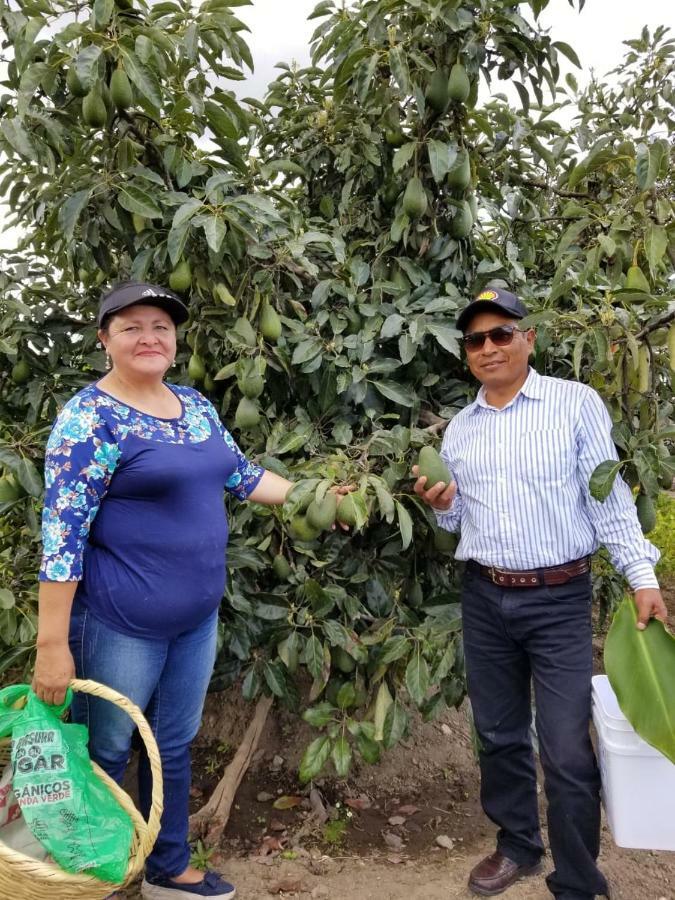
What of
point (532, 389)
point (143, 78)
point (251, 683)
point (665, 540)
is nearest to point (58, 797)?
point (251, 683)

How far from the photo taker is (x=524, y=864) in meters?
2.09

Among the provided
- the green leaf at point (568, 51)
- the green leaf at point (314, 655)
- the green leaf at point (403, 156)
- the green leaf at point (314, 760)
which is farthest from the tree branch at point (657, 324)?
the green leaf at point (314, 760)

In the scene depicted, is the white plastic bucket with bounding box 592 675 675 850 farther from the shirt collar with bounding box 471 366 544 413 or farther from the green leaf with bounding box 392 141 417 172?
the green leaf with bounding box 392 141 417 172

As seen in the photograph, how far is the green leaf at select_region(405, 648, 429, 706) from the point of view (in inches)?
79.2

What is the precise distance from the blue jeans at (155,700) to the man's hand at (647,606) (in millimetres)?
1038

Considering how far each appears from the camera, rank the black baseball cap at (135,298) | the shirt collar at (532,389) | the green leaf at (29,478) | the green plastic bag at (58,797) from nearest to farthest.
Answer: the green plastic bag at (58,797), the black baseball cap at (135,298), the shirt collar at (532,389), the green leaf at (29,478)

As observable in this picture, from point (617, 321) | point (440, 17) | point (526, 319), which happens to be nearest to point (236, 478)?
point (526, 319)

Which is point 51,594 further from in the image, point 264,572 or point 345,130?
point 345,130

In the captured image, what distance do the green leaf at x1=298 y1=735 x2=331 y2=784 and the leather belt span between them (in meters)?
0.74

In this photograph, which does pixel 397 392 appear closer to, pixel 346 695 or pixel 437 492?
pixel 437 492

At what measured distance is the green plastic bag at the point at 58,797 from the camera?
59.4 inches

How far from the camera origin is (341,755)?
2.10 m

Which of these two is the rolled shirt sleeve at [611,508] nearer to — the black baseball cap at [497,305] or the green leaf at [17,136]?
the black baseball cap at [497,305]

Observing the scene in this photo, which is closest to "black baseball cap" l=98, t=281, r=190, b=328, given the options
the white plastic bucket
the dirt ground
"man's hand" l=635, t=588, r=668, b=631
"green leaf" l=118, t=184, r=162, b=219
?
"green leaf" l=118, t=184, r=162, b=219
